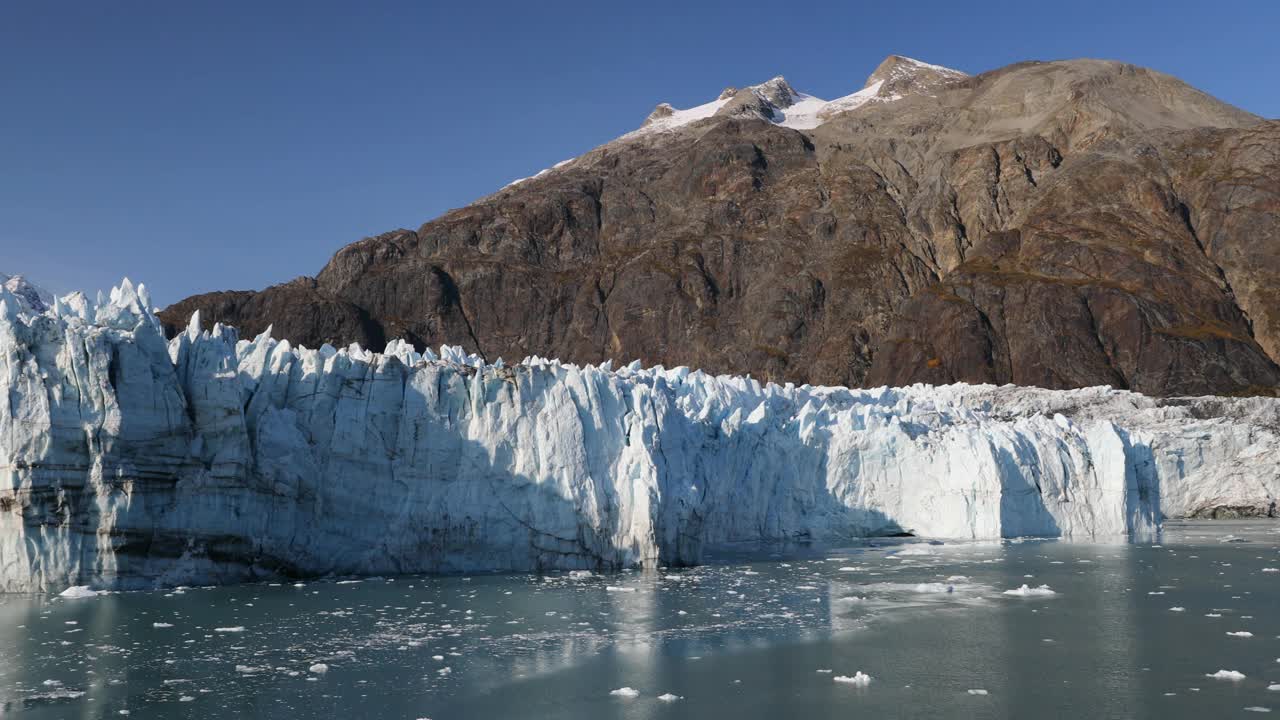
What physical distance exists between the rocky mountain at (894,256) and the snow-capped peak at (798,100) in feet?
65.2

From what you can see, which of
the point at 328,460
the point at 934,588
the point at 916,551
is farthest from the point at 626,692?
the point at 916,551

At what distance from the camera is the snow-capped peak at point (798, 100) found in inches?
5482

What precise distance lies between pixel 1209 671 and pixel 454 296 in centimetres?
8807

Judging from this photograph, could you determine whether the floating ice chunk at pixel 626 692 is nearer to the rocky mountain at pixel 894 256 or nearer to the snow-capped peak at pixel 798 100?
the rocky mountain at pixel 894 256

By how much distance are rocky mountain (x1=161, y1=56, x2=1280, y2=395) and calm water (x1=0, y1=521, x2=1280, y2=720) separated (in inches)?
2233

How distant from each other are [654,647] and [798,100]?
154585 millimetres

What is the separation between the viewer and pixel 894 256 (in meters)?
91.7

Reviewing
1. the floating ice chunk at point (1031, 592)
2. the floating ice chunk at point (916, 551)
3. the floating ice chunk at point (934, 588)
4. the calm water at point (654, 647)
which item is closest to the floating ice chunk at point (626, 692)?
the calm water at point (654, 647)

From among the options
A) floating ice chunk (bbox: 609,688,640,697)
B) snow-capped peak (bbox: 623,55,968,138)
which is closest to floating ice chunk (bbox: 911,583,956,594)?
floating ice chunk (bbox: 609,688,640,697)

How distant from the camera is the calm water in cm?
1172

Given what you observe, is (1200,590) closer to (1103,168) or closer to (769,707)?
(769,707)

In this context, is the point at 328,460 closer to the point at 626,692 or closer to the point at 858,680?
the point at 626,692

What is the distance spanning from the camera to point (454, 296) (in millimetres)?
97062

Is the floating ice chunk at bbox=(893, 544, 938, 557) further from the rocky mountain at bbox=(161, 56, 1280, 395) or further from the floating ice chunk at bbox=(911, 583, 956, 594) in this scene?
the rocky mountain at bbox=(161, 56, 1280, 395)
